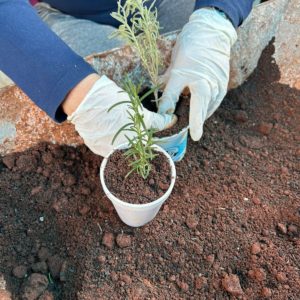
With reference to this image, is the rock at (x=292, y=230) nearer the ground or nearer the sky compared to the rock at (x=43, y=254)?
nearer the sky

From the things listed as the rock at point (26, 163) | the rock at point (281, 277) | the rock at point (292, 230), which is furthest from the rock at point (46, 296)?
the rock at point (292, 230)

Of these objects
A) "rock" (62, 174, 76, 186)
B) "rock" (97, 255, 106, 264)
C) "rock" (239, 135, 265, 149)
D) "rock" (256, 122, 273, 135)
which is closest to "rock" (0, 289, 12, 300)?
"rock" (97, 255, 106, 264)

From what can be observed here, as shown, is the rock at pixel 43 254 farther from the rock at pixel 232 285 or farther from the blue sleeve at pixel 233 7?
the blue sleeve at pixel 233 7

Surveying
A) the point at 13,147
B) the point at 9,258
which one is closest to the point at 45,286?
the point at 9,258

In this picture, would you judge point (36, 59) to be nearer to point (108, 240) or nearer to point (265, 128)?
point (108, 240)

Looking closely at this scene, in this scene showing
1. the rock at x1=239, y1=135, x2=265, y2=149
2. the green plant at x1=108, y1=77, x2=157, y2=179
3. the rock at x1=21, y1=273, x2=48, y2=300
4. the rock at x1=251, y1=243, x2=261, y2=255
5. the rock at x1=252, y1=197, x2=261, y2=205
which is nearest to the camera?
the green plant at x1=108, y1=77, x2=157, y2=179

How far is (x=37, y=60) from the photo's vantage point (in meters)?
1.23

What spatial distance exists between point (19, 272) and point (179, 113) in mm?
750

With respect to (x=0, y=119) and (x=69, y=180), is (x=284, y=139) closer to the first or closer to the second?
(x=69, y=180)

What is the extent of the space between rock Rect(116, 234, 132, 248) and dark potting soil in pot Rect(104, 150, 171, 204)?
193mm

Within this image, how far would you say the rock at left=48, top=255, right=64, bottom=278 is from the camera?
4.25 ft

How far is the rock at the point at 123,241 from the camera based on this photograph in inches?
52.2

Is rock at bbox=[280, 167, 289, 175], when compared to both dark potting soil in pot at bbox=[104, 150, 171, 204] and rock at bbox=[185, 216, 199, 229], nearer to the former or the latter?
rock at bbox=[185, 216, 199, 229]

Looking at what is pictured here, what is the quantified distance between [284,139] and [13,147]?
1065 millimetres
